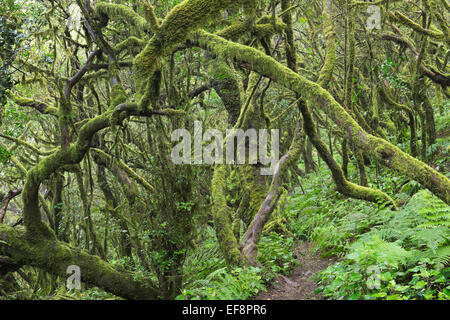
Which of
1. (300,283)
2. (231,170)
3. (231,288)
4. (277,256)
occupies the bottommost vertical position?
(300,283)

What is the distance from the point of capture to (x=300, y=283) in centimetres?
534

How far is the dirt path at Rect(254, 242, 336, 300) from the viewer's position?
15.9ft

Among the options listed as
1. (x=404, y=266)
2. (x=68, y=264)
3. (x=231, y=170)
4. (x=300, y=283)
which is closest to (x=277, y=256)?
(x=300, y=283)

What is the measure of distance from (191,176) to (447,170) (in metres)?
4.98

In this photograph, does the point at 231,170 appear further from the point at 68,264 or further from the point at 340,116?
the point at 340,116

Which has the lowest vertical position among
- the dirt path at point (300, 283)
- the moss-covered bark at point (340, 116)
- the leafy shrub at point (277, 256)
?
the dirt path at point (300, 283)

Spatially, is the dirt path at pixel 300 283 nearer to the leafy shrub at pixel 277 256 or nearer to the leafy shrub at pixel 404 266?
the leafy shrub at pixel 277 256

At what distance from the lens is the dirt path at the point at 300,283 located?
484 centimetres

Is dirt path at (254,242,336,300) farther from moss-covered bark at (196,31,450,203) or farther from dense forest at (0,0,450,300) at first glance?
moss-covered bark at (196,31,450,203)

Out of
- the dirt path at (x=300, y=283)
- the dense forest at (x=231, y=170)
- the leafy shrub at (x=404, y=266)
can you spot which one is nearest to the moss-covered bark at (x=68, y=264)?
the dense forest at (x=231, y=170)

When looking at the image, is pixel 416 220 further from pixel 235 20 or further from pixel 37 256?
pixel 37 256

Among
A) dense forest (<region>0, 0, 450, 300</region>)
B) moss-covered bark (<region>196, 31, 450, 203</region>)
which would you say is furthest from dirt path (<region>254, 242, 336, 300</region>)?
moss-covered bark (<region>196, 31, 450, 203</region>)

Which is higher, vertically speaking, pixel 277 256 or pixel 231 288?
pixel 277 256
